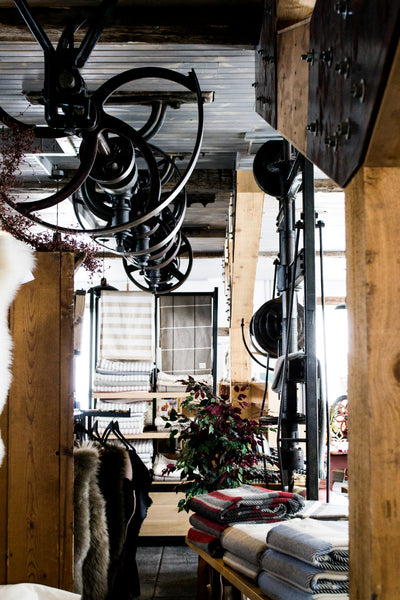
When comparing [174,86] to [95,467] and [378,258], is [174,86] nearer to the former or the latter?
[95,467]

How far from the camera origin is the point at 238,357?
23.5 feet

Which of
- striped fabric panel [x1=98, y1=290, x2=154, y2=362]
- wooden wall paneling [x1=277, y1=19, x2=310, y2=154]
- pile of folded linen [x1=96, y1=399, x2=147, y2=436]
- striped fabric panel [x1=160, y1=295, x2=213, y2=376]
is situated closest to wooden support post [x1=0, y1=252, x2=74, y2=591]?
wooden wall paneling [x1=277, y1=19, x2=310, y2=154]

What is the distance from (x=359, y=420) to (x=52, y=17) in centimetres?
242

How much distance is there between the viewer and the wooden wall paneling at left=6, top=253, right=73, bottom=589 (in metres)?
2.60

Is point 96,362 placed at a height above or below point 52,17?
below

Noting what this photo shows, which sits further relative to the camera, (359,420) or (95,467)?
(95,467)

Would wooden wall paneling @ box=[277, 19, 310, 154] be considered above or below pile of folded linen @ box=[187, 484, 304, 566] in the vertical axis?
above

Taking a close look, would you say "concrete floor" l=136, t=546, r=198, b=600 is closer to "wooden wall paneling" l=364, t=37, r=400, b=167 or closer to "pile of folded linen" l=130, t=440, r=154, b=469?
"pile of folded linen" l=130, t=440, r=154, b=469

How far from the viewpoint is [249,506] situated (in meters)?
2.46

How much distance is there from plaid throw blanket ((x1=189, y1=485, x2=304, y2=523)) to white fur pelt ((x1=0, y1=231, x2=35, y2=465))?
2.93ft

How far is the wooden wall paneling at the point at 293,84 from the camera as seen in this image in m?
1.58

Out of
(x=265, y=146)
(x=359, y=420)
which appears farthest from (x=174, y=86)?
(x=359, y=420)

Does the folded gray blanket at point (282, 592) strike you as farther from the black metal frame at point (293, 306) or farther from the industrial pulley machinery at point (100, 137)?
the industrial pulley machinery at point (100, 137)

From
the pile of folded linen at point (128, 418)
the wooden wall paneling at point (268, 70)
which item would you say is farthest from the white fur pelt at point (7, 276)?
the pile of folded linen at point (128, 418)
